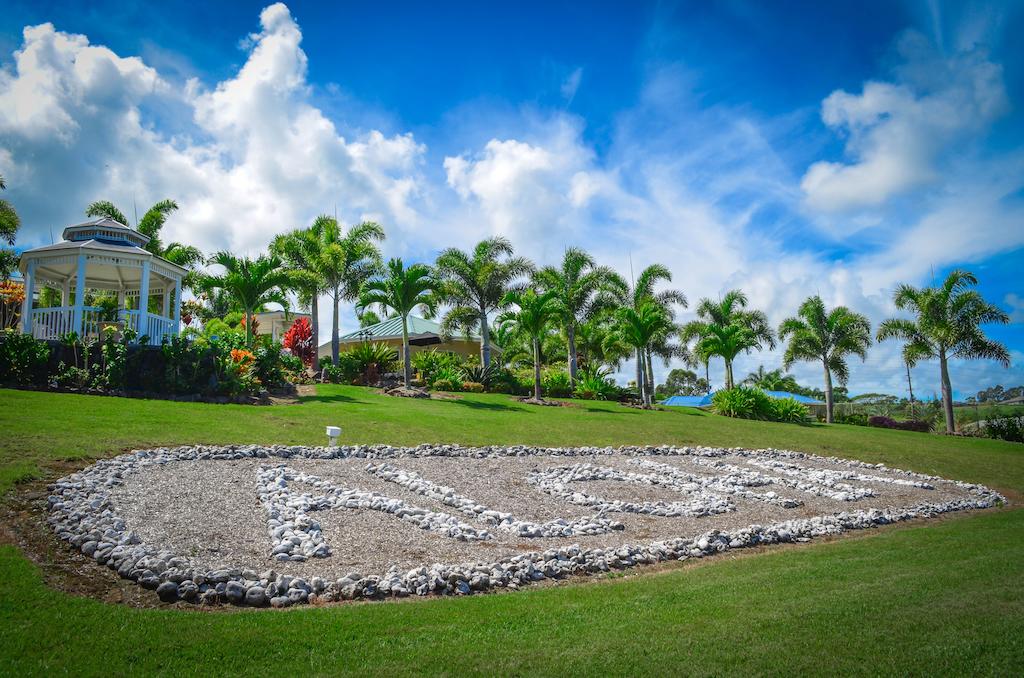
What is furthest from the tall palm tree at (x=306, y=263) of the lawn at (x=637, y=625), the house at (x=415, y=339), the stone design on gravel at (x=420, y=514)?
the lawn at (x=637, y=625)

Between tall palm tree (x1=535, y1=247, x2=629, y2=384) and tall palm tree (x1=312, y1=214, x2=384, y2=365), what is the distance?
36.0 ft

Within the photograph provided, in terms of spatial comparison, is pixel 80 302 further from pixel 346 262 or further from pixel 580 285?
pixel 580 285

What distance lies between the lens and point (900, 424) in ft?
108

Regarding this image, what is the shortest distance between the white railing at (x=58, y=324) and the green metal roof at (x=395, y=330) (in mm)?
25171

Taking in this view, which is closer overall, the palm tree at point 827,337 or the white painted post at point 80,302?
the white painted post at point 80,302

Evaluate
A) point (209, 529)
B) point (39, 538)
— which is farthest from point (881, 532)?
point (39, 538)

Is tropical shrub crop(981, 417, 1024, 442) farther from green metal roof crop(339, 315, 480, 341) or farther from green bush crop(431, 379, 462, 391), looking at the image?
green metal roof crop(339, 315, 480, 341)

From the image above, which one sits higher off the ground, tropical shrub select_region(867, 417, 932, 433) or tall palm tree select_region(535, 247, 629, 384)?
tall palm tree select_region(535, 247, 629, 384)

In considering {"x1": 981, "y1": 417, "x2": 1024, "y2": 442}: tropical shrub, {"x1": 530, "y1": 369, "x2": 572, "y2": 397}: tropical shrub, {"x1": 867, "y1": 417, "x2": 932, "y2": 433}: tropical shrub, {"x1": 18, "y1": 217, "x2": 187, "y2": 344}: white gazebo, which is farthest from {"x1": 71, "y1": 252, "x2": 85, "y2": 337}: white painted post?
{"x1": 981, "y1": 417, "x2": 1024, "y2": 442}: tropical shrub

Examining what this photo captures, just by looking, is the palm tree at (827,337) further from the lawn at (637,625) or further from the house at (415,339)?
the lawn at (637,625)

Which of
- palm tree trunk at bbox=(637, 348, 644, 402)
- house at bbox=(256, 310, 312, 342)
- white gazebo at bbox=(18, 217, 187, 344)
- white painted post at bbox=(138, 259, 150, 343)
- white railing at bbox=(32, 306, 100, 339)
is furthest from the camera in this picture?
house at bbox=(256, 310, 312, 342)

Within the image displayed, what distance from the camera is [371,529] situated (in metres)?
7.97

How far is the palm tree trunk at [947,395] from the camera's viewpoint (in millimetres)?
29719

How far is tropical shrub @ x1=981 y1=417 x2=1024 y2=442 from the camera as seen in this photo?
2667 cm
